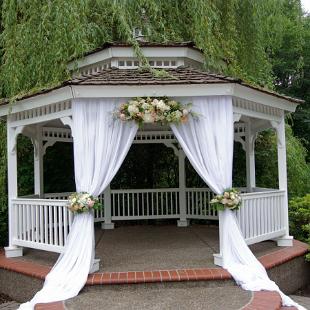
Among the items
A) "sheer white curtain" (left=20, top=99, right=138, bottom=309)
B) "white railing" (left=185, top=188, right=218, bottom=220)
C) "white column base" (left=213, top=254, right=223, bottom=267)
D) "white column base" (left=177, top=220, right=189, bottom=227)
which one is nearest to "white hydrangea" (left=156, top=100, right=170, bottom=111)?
"sheer white curtain" (left=20, top=99, right=138, bottom=309)

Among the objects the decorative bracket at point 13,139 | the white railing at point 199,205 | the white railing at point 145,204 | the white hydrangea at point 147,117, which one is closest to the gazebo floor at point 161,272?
the white railing at point 199,205

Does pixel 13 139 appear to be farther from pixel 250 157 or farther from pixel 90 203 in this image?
pixel 250 157

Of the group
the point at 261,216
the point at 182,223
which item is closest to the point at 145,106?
the point at 261,216

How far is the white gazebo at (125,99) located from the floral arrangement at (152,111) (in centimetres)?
15

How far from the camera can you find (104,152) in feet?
19.6

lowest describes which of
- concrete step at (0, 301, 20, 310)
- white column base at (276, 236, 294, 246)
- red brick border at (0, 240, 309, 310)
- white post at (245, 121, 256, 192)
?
concrete step at (0, 301, 20, 310)

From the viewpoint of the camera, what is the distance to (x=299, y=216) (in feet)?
28.4

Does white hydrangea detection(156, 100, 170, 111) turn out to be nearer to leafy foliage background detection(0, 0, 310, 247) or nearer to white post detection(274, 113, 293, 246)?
leafy foliage background detection(0, 0, 310, 247)

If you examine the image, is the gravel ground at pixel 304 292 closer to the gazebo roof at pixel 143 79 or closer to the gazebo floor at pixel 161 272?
the gazebo floor at pixel 161 272

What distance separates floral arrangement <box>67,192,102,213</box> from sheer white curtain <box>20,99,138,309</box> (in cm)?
10

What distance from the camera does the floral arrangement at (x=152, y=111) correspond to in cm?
587

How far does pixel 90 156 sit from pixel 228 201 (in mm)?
2000

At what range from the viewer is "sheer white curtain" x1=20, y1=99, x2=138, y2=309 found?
570cm

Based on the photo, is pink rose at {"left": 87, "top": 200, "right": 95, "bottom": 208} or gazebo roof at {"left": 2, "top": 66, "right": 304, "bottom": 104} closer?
pink rose at {"left": 87, "top": 200, "right": 95, "bottom": 208}
